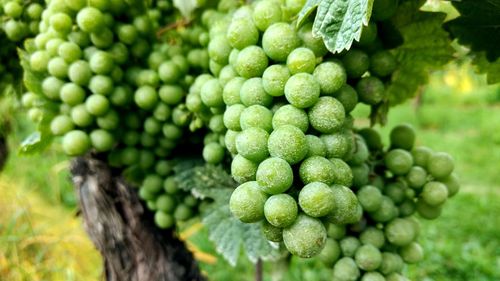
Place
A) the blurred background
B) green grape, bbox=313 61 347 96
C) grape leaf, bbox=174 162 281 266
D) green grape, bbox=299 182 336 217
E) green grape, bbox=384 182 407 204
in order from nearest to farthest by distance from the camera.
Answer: green grape, bbox=299 182 336 217
green grape, bbox=313 61 347 96
green grape, bbox=384 182 407 204
grape leaf, bbox=174 162 281 266
the blurred background

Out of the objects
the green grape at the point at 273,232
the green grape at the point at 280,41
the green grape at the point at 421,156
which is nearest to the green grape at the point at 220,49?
the green grape at the point at 280,41

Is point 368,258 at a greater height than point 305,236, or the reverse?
point 305,236

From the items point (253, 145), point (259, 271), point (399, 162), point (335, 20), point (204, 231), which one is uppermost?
point (335, 20)

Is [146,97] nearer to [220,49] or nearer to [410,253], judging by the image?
[220,49]

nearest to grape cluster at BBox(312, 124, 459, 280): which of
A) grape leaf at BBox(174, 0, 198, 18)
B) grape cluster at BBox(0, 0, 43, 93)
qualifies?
grape leaf at BBox(174, 0, 198, 18)

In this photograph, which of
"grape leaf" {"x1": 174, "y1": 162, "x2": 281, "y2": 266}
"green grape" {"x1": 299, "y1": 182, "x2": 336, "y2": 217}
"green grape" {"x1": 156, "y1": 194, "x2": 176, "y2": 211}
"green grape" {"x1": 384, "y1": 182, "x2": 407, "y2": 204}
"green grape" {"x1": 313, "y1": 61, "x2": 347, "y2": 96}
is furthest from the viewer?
"green grape" {"x1": 156, "y1": 194, "x2": 176, "y2": 211}

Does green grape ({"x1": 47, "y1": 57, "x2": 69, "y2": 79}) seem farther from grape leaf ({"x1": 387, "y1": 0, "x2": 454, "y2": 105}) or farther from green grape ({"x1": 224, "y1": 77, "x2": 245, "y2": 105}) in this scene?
grape leaf ({"x1": 387, "y1": 0, "x2": 454, "y2": 105})

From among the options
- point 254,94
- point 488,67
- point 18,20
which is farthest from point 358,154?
point 18,20
